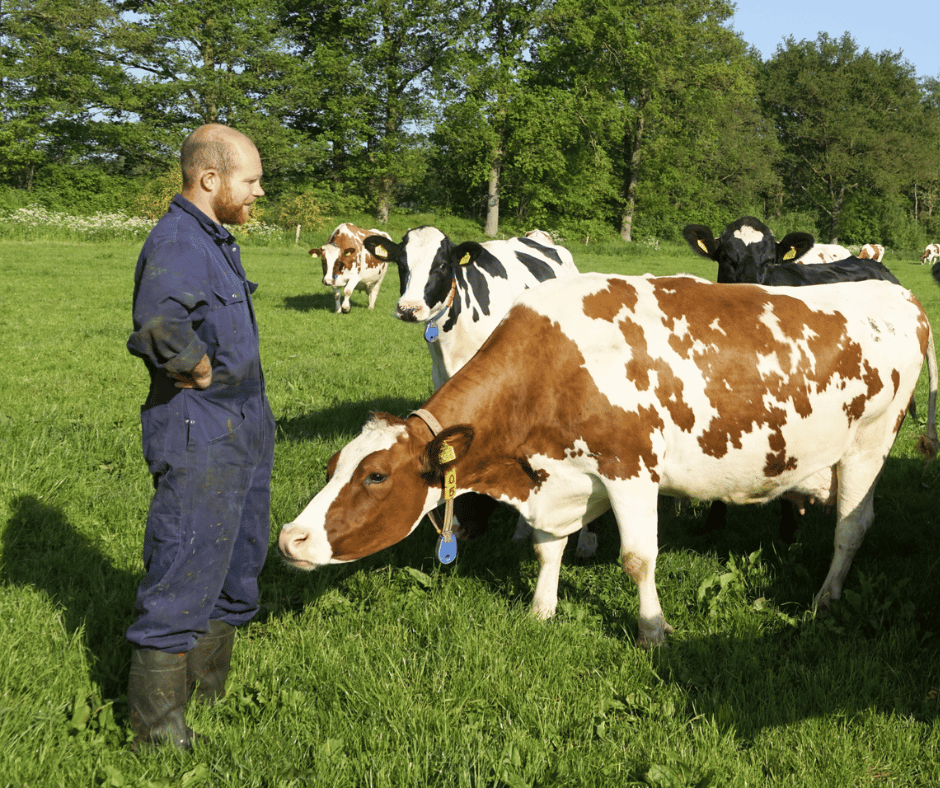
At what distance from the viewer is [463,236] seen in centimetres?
4331

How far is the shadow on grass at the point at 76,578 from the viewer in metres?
3.39

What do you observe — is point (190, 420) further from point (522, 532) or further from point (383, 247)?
point (383, 247)

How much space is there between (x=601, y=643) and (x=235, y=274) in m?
2.55

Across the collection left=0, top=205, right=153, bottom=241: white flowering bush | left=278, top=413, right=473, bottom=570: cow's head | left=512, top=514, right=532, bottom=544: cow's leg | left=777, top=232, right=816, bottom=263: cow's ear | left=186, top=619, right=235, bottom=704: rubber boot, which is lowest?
left=512, top=514, right=532, bottom=544: cow's leg

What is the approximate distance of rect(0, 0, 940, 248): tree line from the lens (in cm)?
4088

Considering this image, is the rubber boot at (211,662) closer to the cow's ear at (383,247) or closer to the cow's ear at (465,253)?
the cow's ear at (465,253)

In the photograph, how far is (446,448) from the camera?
3.33 metres

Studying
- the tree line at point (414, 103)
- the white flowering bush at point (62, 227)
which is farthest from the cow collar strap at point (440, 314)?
the tree line at point (414, 103)

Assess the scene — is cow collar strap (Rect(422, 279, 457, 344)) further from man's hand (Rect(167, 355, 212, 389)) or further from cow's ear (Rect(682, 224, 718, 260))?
man's hand (Rect(167, 355, 212, 389))

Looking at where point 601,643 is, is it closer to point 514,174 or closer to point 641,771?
point 641,771

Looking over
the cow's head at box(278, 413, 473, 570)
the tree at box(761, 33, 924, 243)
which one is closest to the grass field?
the cow's head at box(278, 413, 473, 570)

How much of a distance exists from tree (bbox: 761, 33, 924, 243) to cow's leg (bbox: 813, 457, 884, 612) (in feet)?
198

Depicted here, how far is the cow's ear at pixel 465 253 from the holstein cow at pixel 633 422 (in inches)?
98.3

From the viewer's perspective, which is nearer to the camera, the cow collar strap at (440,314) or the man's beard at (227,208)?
the man's beard at (227,208)
